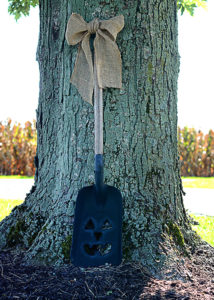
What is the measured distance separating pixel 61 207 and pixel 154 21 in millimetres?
1462

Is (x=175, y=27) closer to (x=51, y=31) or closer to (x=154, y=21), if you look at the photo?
(x=154, y=21)

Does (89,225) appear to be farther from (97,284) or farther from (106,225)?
(97,284)

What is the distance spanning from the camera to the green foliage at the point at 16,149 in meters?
12.2

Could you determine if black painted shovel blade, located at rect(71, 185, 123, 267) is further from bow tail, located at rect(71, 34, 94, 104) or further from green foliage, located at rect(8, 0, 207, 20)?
green foliage, located at rect(8, 0, 207, 20)

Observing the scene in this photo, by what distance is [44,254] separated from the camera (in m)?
2.39

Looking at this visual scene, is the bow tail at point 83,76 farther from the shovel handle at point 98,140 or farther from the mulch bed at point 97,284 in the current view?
the mulch bed at point 97,284

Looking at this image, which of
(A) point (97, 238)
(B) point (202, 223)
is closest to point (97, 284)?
(A) point (97, 238)

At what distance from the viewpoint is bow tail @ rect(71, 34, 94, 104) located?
2375mm

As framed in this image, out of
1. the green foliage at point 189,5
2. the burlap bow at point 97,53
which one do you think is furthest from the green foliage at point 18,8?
the burlap bow at point 97,53

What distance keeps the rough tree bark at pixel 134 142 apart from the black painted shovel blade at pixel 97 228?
0.09 meters

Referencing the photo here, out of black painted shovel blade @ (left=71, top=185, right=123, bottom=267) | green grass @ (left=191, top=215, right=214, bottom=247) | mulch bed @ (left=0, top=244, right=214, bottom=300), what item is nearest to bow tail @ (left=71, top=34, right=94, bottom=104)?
black painted shovel blade @ (left=71, top=185, right=123, bottom=267)

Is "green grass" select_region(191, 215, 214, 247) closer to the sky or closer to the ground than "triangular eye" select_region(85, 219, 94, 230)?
closer to the ground

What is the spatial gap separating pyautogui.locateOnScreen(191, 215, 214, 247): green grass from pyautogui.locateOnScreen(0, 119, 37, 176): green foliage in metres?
8.07

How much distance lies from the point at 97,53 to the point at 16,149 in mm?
10441
